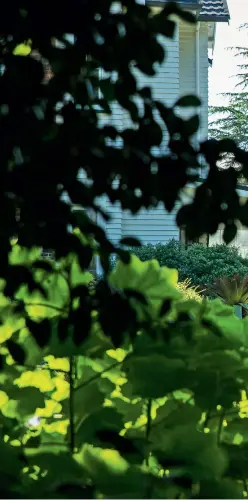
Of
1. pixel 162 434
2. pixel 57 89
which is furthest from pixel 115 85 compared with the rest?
pixel 162 434

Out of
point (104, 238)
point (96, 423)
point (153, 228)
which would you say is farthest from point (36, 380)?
point (153, 228)

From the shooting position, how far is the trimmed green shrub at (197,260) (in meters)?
17.4

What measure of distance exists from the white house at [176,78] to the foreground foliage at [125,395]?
1552 centimetres

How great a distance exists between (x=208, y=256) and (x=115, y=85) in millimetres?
16687

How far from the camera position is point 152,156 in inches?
55.1

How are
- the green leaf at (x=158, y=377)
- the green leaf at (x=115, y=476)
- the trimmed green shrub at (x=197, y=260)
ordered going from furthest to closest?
the trimmed green shrub at (x=197, y=260) → the green leaf at (x=158, y=377) → the green leaf at (x=115, y=476)

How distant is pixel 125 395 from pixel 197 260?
16.0 metres

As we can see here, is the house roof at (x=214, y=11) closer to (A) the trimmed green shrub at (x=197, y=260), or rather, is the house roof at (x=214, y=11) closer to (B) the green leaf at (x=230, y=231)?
(A) the trimmed green shrub at (x=197, y=260)

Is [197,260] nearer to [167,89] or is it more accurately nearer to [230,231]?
[167,89]

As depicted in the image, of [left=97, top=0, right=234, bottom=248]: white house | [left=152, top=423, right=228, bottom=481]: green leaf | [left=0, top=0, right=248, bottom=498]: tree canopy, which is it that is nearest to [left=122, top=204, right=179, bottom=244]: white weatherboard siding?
[left=97, top=0, right=234, bottom=248]: white house

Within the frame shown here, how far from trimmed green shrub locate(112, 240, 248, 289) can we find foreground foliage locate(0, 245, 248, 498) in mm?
15264

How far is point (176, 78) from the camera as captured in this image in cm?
1988

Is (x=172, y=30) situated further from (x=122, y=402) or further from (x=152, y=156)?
(x=122, y=402)

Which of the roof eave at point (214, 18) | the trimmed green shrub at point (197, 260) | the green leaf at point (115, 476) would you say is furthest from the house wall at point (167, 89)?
the green leaf at point (115, 476)
